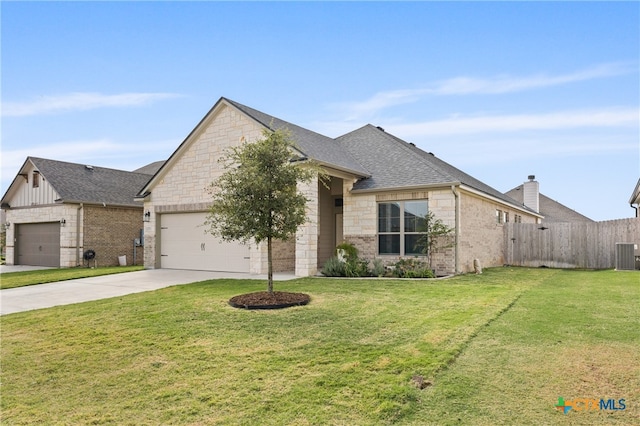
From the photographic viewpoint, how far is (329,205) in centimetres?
1798

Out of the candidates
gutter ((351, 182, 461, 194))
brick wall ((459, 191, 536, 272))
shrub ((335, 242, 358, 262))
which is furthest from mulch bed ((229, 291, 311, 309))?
brick wall ((459, 191, 536, 272))

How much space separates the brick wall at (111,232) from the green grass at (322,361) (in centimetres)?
1307

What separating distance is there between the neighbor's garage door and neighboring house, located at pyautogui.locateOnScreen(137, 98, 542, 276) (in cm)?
679

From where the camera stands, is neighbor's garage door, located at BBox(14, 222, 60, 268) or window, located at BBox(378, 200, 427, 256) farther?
neighbor's garage door, located at BBox(14, 222, 60, 268)

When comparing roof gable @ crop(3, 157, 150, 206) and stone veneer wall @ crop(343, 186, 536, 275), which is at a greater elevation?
roof gable @ crop(3, 157, 150, 206)

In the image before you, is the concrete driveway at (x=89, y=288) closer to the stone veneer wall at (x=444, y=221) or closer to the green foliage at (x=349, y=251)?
the green foliage at (x=349, y=251)

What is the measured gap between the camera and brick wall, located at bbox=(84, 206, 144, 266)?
20.3 metres

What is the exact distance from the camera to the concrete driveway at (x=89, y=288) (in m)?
9.60

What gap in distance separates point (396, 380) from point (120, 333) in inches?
181

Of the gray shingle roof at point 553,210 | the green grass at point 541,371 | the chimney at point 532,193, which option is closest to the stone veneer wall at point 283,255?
the green grass at point 541,371

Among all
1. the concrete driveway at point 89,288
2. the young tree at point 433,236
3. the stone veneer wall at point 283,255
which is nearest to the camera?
the concrete driveway at point 89,288

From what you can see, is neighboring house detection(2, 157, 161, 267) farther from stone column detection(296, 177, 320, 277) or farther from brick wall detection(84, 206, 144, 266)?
stone column detection(296, 177, 320, 277)

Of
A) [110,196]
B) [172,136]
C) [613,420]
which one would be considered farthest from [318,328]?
[110,196]

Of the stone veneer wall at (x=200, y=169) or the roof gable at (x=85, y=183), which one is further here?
the roof gable at (x=85, y=183)
